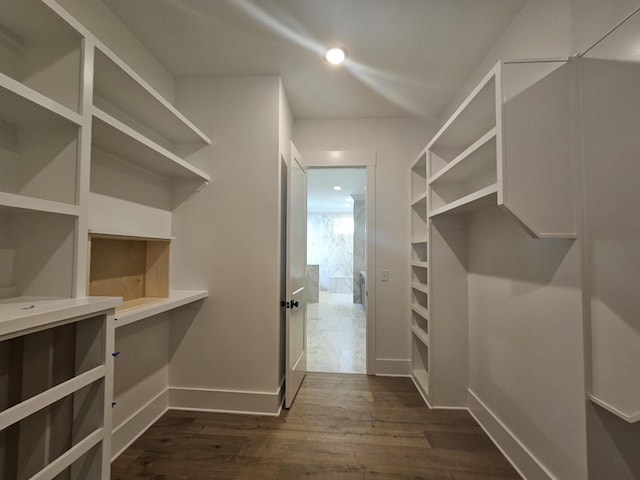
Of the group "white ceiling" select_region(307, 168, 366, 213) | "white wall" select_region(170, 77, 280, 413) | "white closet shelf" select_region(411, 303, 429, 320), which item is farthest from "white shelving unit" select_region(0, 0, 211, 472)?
"white ceiling" select_region(307, 168, 366, 213)

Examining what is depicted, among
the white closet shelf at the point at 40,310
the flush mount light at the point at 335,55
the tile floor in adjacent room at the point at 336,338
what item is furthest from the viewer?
the tile floor in adjacent room at the point at 336,338

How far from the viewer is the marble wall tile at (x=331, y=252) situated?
874cm

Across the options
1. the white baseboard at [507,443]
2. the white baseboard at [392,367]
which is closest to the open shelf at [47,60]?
the white baseboard at [507,443]

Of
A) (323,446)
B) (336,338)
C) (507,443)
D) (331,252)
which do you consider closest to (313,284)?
(331,252)

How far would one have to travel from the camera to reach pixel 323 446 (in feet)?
5.62

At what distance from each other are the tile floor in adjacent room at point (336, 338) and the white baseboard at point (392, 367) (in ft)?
0.63

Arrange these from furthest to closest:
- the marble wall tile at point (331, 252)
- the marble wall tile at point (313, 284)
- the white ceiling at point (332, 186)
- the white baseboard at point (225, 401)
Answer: the marble wall tile at point (331, 252) < the marble wall tile at point (313, 284) < the white ceiling at point (332, 186) < the white baseboard at point (225, 401)

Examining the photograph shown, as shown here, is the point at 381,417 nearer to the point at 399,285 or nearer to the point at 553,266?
the point at 399,285

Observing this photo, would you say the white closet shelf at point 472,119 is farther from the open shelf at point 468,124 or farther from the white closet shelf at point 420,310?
the white closet shelf at point 420,310

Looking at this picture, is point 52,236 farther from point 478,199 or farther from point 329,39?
point 478,199

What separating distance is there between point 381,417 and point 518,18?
2.83m

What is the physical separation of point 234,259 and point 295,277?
1.79ft

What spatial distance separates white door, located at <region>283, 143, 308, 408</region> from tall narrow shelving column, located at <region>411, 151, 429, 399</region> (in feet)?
3.67

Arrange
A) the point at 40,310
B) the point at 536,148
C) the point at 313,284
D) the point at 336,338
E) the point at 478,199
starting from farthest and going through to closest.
A: the point at 313,284, the point at 336,338, the point at 478,199, the point at 536,148, the point at 40,310
